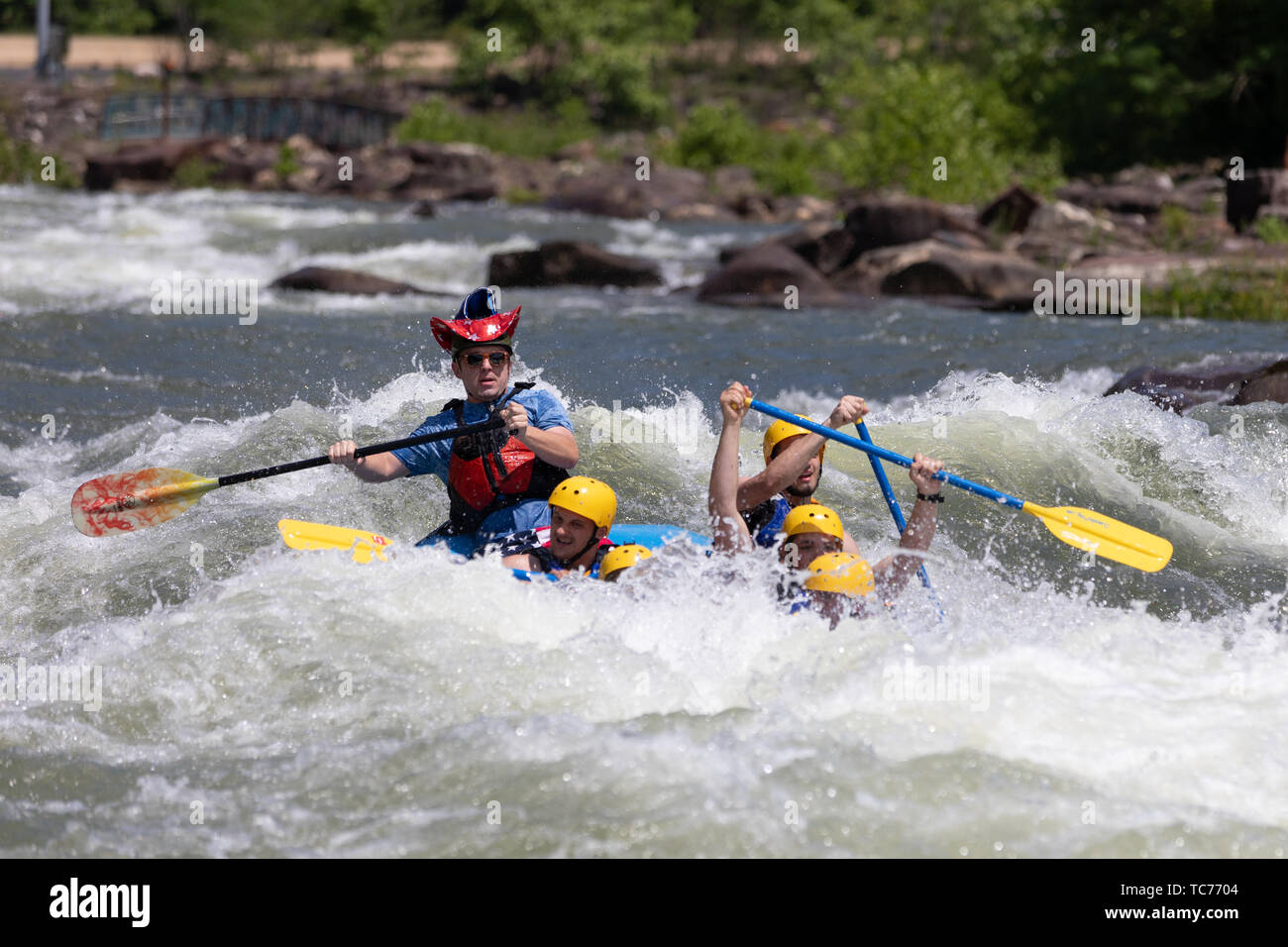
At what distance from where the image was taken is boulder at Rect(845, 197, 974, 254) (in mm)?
15422

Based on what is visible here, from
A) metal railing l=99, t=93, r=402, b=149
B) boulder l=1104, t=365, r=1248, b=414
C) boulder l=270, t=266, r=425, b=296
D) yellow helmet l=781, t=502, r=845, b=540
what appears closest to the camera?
yellow helmet l=781, t=502, r=845, b=540

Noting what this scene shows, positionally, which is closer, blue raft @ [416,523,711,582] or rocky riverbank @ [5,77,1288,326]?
blue raft @ [416,523,711,582]

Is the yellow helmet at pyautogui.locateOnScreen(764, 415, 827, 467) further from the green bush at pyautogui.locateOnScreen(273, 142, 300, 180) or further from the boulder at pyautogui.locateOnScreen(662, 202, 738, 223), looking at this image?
the green bush at pyautogui.locateOnScreen(273, 142, 300, 180)

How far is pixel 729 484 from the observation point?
4496 mm

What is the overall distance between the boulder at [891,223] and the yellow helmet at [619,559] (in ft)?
36.9

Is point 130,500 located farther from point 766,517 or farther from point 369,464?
point 766,517

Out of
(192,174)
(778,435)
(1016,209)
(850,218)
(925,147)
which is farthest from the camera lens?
(192,174)

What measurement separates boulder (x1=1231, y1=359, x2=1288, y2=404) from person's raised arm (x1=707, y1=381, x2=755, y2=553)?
4.49 metres

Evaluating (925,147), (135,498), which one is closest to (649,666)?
(135,498)

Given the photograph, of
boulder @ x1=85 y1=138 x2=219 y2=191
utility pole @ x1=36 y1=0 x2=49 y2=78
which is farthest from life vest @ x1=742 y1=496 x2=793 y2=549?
utility pole @ x1=36 y1=0 x2=49 y2=78

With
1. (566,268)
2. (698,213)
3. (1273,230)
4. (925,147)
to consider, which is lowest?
(566,268)

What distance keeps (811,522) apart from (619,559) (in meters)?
0.62

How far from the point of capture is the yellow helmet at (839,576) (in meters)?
4.39

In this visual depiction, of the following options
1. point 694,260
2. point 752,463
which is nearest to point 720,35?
point 694,260
